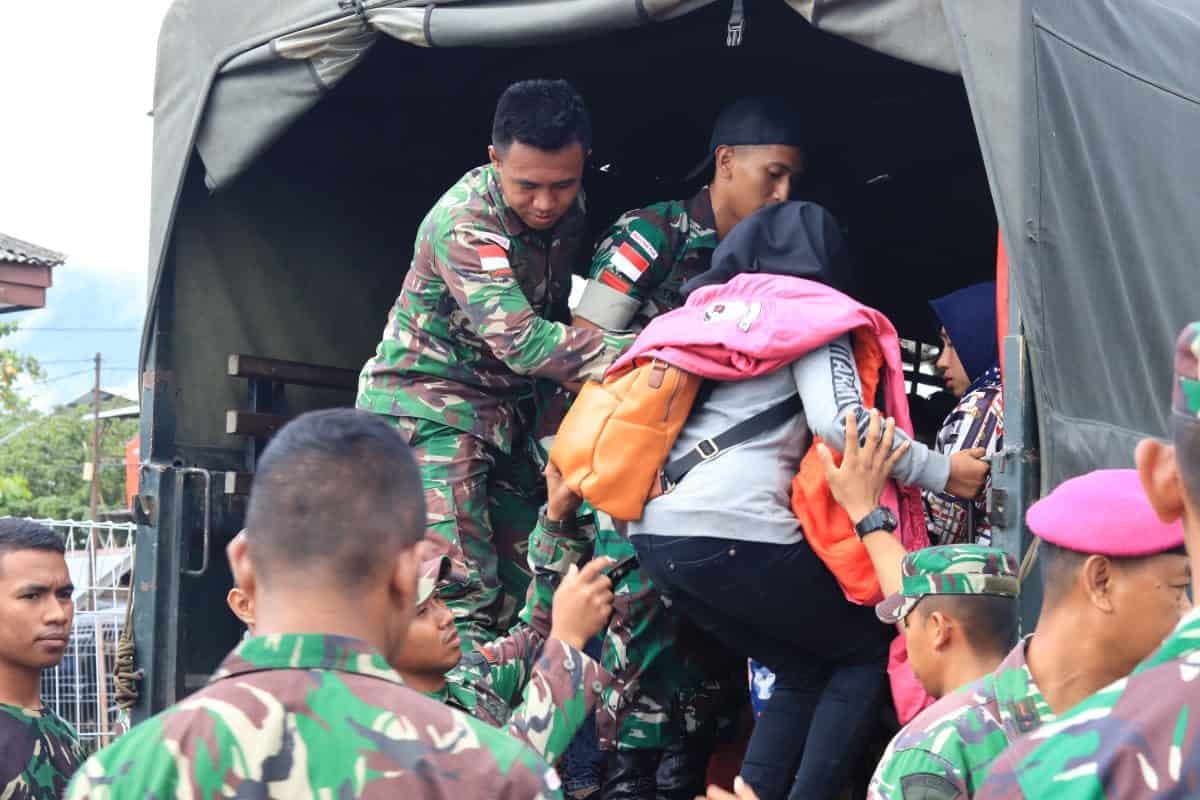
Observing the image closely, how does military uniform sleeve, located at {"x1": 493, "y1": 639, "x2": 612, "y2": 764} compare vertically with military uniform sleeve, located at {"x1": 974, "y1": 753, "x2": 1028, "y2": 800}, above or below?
below

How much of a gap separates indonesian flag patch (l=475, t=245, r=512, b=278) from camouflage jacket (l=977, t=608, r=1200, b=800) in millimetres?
2739

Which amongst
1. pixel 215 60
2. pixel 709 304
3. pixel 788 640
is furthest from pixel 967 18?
pixel 215 60

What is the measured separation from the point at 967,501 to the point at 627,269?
1081mm

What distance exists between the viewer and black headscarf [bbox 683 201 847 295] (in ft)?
11.9

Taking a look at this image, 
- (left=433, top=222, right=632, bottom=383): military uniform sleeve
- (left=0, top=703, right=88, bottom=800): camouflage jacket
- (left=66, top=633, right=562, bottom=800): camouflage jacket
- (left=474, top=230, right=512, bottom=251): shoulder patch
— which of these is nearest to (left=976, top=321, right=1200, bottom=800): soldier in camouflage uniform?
(left=66, top=633, right=562, bottom=800): camouflage jacket

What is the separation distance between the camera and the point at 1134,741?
125 centimetres

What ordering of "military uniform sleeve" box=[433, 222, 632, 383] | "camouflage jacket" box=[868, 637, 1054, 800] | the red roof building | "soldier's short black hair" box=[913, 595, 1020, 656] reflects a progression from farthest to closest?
1. the red roof building
2. "military uniform sleeve" box=[433, 222, 632, 383]
3. "soldier's short black hair" box=[913, 595, 1020, 656]
4. "camouflage jacket" box=[868, 637, 1054, 800]

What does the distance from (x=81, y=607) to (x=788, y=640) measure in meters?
5.52

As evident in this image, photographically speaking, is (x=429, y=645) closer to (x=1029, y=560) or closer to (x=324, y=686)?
(x=1029, y=560)

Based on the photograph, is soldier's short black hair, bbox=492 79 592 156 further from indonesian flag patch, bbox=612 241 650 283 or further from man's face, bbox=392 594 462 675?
man's face, bbox=392 594 462 675

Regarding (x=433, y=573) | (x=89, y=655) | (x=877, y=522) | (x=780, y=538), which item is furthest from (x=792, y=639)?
(x=89, y=655)

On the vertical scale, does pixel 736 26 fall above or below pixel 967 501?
above

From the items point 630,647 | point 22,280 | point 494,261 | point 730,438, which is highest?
point 22,280

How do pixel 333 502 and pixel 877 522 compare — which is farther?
pixel 877 522
